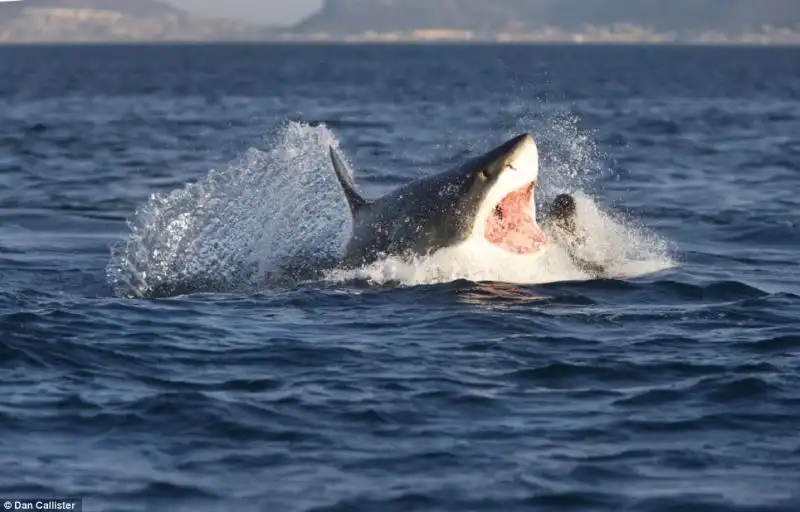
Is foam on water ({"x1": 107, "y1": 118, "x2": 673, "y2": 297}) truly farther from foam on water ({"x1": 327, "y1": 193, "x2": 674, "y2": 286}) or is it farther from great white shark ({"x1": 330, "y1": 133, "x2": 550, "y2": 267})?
great white shark ({"x1": 330, "y1": 133, "x2": 550, "y2": 267})

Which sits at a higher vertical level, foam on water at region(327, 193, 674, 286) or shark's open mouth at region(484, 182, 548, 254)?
shark's open mouth at region(484, 182, 548, 254)

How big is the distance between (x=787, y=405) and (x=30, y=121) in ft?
135

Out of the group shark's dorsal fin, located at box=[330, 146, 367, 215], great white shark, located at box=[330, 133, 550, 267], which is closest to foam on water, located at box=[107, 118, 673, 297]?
great white shark, located at box=[330, 133, 550, 267]

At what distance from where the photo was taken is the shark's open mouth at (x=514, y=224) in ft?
46.2

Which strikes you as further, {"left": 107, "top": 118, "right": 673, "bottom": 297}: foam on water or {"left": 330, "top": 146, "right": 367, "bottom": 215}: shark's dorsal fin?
{"left": 330, "top": 146, "right": 367, "bottom": 215}: shark's dorsal fin

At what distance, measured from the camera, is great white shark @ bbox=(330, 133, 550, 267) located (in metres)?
13.9

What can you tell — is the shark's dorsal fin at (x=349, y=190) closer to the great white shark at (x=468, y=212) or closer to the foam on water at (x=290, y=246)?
the great white shark at (x=468, y=212)

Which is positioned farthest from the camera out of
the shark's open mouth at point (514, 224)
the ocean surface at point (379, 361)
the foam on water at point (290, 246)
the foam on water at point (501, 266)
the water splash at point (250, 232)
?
the water splash at point (250, 232)

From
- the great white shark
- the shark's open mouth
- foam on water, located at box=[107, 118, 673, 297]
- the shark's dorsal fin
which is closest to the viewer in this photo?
the great white shark

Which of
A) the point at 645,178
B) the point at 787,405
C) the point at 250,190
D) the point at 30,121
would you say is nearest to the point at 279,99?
the point at 30,121

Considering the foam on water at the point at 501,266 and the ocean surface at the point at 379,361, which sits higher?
the foam on water at the point at 501,266

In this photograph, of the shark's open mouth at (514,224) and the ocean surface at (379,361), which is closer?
the ocean surface at (379,361)

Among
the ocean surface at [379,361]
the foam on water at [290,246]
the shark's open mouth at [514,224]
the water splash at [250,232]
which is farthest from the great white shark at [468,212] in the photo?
the water splash at [250,232]

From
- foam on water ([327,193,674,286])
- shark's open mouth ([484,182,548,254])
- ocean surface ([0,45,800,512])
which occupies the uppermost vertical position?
shark's open mouth ([484,182,548,254])
